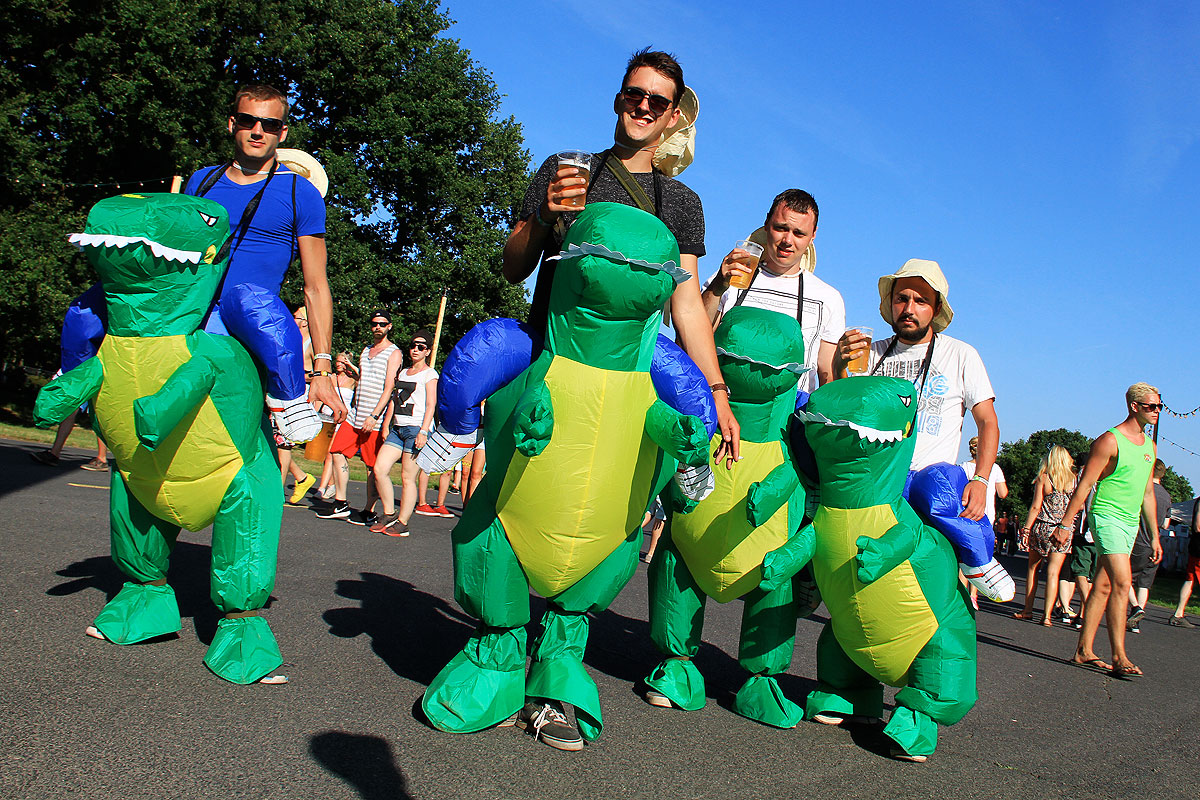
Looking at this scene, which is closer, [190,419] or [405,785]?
[405,785]

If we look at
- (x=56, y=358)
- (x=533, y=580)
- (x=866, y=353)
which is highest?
(x=866, y=353)

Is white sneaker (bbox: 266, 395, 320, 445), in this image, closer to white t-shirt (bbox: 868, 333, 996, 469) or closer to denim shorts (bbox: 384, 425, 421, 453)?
white t-shirt (bbox: 868, 333, 996, 469)

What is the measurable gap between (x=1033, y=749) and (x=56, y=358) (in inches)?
835

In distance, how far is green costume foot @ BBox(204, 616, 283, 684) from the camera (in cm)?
297

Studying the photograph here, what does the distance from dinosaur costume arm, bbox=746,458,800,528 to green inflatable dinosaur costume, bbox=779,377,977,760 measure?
5.7 inches

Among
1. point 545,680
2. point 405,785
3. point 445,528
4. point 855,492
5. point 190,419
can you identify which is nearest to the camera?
point 405,785

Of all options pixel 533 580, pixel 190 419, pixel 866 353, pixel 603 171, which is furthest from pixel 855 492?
pixel 190 419

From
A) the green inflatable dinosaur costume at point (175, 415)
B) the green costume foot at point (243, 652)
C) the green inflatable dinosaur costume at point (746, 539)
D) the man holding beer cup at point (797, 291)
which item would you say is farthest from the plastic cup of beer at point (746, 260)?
the green costume foot at point (243, 652)

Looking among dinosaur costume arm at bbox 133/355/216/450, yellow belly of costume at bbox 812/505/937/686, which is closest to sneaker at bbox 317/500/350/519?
dinosaur costume arm at bbox 133/355/216/450

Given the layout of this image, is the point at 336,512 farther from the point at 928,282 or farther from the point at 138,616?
the point at 928,282

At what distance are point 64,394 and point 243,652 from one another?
109cm

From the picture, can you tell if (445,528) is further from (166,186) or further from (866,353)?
(166,186)

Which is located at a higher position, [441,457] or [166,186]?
[166,186]

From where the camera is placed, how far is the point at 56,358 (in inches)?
753
